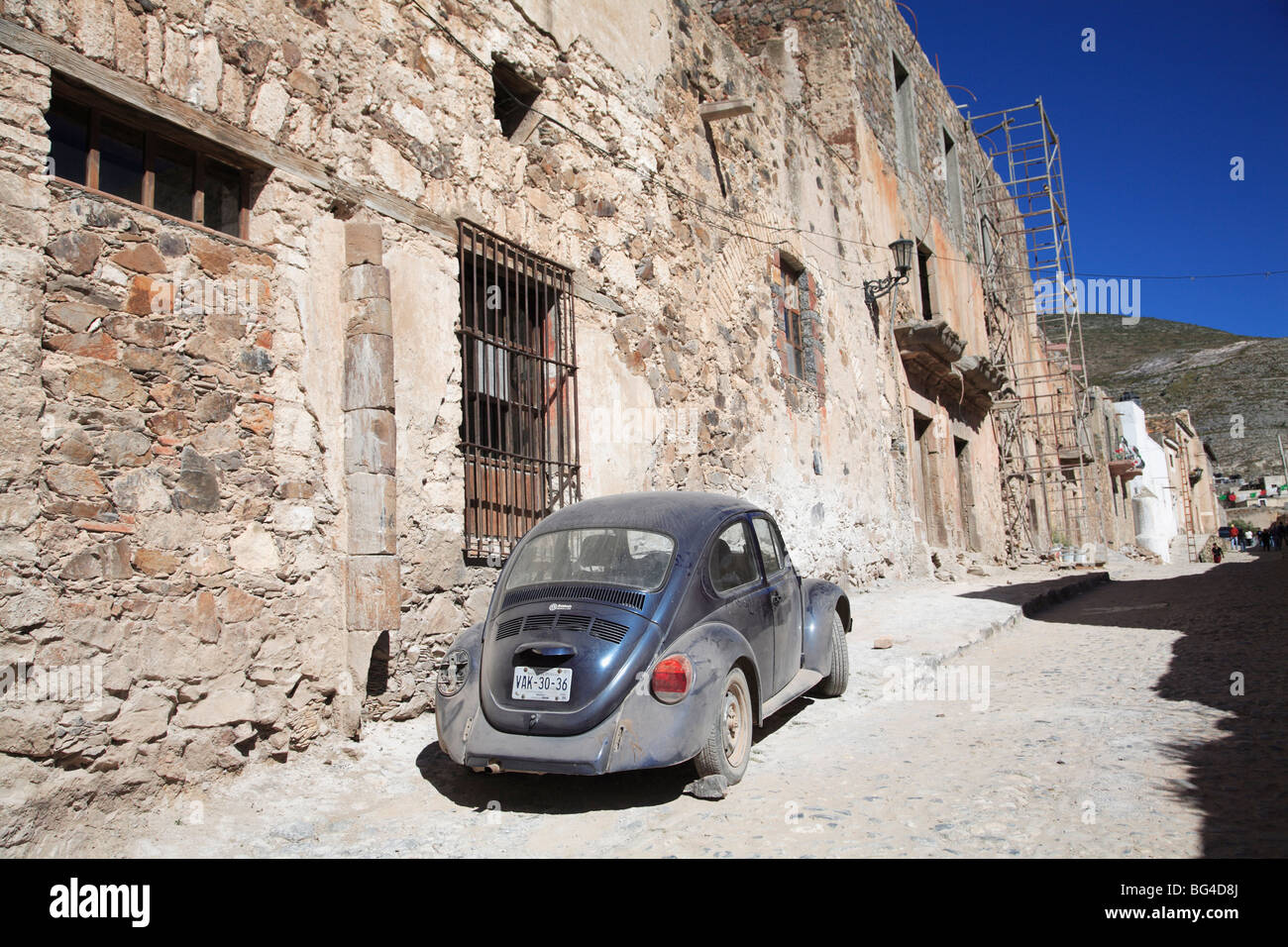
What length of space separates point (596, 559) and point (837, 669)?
A: 2.38 metres

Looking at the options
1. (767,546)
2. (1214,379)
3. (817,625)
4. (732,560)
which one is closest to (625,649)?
(732,560)

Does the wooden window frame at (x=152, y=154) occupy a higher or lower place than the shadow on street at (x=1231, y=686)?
higher

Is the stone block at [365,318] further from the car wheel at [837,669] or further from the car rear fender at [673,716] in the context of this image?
the car wheel at [837,669]

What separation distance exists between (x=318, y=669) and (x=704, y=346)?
18.3 feet

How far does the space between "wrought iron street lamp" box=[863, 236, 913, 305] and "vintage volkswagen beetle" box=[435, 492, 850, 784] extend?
940cm

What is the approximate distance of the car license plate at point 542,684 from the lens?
4008mm

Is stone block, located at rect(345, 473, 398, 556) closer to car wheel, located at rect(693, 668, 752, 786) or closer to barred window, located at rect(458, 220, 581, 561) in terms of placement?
barred window, located at rect(458, 220, 581, 561)

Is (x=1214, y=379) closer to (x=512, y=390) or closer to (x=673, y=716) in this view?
(x=512, y=390)

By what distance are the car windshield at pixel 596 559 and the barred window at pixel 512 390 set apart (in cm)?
125

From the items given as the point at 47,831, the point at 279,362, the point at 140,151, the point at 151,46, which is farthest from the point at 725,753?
the point at 151,46

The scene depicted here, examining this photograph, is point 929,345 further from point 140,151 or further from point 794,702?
point 140,151

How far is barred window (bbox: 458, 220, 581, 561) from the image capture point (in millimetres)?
6273

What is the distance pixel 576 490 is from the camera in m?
7.14

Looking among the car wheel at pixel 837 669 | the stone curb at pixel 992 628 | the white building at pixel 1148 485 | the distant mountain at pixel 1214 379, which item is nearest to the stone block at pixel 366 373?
the car wheel at pixel 837 669
